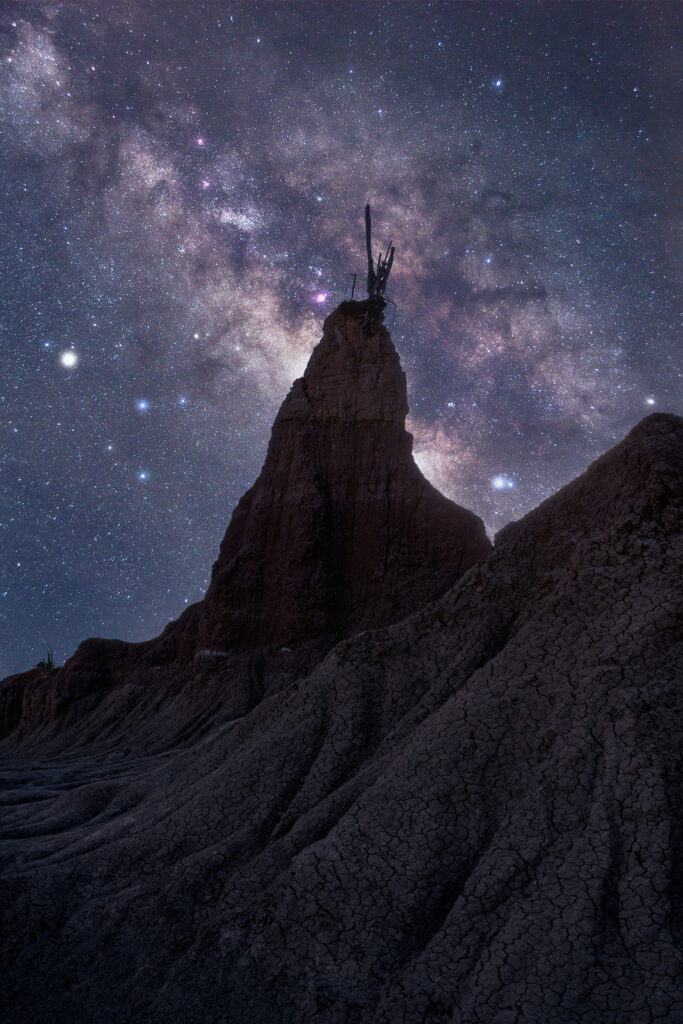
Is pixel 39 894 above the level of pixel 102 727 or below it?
below

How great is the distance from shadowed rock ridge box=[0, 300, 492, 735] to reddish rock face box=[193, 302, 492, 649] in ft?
0.17

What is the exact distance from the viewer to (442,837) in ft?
18.7

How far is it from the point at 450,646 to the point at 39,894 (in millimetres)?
5706

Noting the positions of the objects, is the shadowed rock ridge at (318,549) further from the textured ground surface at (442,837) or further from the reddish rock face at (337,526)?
the textured ground surface at (442,837)

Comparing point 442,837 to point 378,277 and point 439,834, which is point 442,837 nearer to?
point 439,834

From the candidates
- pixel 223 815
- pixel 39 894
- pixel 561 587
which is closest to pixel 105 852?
pixel 39 894

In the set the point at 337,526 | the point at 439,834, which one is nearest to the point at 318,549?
the point at 337,526

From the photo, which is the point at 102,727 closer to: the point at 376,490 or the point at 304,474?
the point at 304,474

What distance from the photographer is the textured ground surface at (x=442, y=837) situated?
14.9ft

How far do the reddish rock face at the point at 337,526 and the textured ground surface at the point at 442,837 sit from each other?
596 inches

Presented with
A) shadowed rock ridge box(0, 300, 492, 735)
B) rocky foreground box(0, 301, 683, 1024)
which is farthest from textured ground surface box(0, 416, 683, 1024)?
shadowed rock ridge box(0, 300, 492, 735)

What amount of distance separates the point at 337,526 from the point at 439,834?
20.6m

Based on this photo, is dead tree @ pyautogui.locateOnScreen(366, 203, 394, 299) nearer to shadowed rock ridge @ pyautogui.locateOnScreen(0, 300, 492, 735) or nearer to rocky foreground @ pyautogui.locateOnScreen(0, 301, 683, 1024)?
shadowed rock ridge @ pyautogui.locateOnScreen(0, 300, 492, 735)

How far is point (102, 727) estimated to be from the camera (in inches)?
1042
